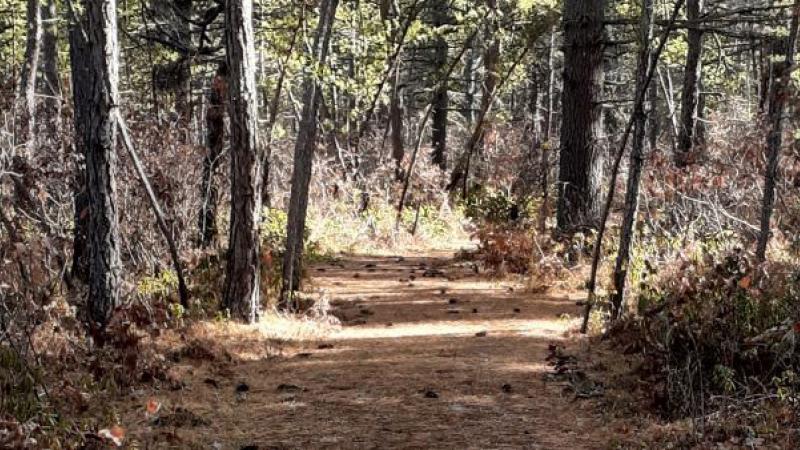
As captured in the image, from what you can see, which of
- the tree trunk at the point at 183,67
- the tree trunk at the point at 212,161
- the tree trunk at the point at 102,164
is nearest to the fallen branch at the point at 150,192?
the tree trunk at the point at 102,164

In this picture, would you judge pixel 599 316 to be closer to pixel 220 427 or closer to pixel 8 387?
pixel 220 427

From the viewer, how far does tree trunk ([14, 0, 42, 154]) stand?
9055mm

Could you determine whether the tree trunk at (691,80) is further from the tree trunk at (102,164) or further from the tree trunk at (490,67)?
the tree trunk at (102,164)

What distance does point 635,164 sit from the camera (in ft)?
24.5

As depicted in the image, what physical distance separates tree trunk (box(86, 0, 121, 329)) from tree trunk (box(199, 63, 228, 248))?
8.49ft

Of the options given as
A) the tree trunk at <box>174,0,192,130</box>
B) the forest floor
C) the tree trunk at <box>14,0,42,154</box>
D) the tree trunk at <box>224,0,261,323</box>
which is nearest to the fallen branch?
the tree trunk at <box>224,0,261,323</box>

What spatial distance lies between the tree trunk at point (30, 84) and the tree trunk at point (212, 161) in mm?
2111

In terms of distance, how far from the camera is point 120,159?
8.75m

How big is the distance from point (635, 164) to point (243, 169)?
3954 millimetres

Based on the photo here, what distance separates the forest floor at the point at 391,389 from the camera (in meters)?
5.25

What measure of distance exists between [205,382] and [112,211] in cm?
170

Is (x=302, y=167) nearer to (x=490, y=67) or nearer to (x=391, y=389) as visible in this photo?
(x=391, y=389)

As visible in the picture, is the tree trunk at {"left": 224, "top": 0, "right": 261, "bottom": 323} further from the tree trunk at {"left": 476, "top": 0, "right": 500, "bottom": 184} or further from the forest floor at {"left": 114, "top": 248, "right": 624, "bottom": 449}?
the tree trunk at {"left": 476, "top": 0, "right": 500, "bottom": 184}

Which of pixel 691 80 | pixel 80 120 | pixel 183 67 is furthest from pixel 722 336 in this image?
pixel 691 80
